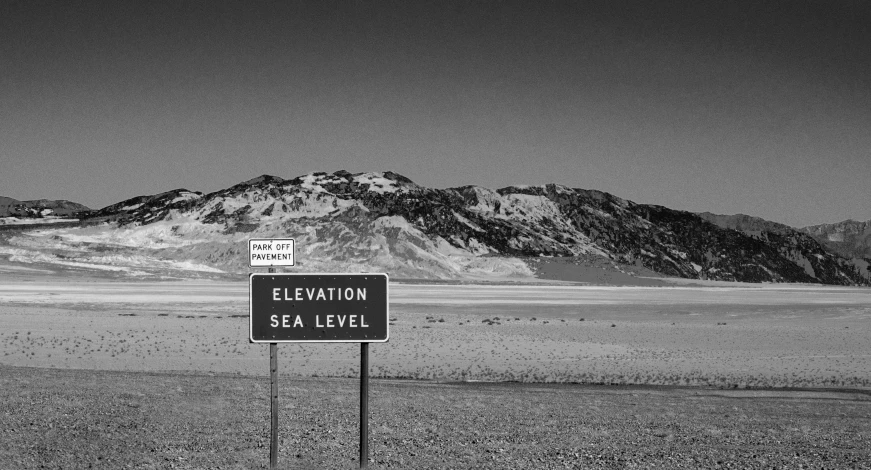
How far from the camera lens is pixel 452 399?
47.0 ft

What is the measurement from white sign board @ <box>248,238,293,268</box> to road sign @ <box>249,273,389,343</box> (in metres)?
0.19

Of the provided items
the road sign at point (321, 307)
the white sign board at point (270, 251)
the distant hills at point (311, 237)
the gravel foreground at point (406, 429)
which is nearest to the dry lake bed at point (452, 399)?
the gravel foreground at point (406, 429)

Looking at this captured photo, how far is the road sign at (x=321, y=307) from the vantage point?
25.3ft

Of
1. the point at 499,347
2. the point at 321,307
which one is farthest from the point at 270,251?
the point at 499,347

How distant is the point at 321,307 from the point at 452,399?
23.0 feet

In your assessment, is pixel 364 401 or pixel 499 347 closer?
pixel 364 401

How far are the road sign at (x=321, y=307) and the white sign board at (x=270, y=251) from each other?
19cm

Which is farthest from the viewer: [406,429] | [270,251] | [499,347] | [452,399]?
[499,347]

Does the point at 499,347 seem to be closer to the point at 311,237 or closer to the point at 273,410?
the point at 273,410

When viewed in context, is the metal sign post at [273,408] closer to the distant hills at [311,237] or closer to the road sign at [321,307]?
the road sign at [321,307]

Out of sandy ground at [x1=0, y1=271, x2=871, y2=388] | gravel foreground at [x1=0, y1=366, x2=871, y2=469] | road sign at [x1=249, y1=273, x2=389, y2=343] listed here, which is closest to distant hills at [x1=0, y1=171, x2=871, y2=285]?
sandy ground at [x1=0, y1=271, x2=871, y2=388]

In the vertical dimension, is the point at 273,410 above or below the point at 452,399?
above

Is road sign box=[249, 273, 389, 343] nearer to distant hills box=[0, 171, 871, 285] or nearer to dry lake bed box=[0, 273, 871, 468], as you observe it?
dry lake bed box=[0, 273, 871, 468]

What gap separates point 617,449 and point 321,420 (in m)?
4.01
